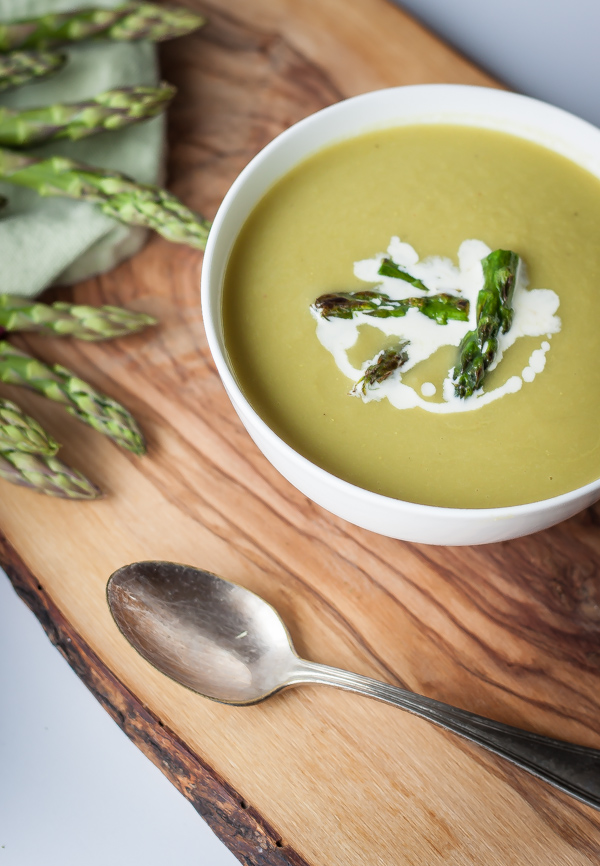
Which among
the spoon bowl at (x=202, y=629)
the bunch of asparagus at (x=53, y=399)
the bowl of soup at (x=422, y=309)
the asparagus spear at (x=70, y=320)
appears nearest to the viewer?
the bowl of soup at (x=422, y=309)

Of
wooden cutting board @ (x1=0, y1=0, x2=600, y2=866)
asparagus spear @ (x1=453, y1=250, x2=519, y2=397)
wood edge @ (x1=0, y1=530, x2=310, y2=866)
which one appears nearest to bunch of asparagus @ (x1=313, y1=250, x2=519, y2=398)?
asparagus spear @ (x1=453, y1=250, x2=519, y2=397)

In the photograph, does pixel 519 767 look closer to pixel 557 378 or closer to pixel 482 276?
pixel 557 378

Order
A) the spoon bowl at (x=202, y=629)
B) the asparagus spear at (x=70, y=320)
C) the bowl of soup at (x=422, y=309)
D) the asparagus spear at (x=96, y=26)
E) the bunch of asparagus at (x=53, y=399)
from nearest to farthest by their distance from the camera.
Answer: the bowl of soup at (x=422, y=309) < the spoon bowl at (x=202, y=629) < the bunch of asparagus at (x=53, y=399) < the asparagus spear at (x=70, y=320) < the asparagus spear at (x=96, y=26)

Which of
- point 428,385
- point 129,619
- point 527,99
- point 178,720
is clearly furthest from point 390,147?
point 178,720

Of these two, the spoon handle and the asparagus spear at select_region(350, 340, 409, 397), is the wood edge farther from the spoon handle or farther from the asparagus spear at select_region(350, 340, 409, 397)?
the asparagus spear at select_region(350, 340, 409, 397)

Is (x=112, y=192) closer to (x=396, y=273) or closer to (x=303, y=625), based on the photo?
(x=396, y=273)

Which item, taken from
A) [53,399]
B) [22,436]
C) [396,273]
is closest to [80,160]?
[53,399]

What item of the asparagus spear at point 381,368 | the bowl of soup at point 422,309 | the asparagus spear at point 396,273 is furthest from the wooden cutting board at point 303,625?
the asparagus spear at point 396,273

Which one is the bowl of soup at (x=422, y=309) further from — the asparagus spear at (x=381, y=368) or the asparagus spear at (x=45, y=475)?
the asparagus spear at (x=45, y=475)
